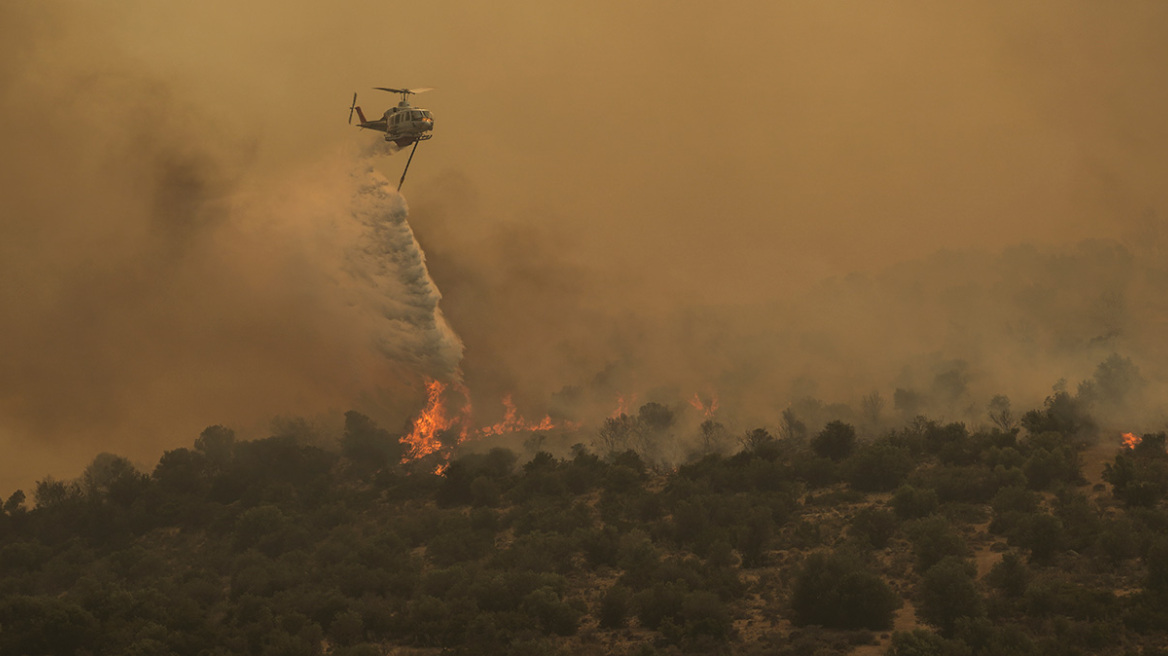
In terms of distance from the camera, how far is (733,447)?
4311 inches

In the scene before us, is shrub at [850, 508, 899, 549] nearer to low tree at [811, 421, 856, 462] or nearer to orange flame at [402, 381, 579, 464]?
low tree at [811, 421, 856, 462]

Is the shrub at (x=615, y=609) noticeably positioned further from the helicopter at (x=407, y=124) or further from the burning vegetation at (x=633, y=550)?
the helicopter at (x=407, y=124)

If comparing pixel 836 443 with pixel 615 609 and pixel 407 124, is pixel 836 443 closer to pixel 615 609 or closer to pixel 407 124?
pixel 615 609

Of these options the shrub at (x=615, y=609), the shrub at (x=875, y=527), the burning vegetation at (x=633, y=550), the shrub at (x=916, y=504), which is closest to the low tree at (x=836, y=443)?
the burning vegetation at (x=633, y=550)

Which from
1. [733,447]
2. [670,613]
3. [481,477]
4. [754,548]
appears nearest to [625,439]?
[733,447]

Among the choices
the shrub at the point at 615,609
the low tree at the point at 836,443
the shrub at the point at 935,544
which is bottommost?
the shrub at the point at 615,609

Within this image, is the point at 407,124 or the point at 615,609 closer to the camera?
the point at 615,609

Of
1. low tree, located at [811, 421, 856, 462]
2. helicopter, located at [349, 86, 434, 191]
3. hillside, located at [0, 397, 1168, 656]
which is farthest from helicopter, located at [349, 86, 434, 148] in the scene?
low tree, located at [811, 421, 856, 462]

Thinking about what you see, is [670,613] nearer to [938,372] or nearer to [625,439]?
[625,439]

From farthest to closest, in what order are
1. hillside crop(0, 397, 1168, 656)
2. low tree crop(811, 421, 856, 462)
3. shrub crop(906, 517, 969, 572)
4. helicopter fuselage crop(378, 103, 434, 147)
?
low tree crop(811, 421, 856, 462), helicopter fuselage crop(378, 103, 434, 147), shrub crop(906, 517, 969, 572), hillside crop(0, 397, 1168, 656)

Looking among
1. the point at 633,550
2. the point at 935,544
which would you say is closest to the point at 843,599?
the point at 935,544

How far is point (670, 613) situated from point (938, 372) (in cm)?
7147

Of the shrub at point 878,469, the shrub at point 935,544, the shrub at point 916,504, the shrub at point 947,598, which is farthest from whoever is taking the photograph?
the shrub at point 878,469

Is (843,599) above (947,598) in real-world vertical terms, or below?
above
